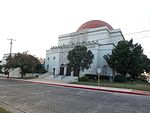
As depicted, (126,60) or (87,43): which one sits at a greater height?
(87,43)

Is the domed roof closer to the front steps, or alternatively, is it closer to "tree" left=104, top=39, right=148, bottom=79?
"tree" left=104, top=39, right=148, bottom=79

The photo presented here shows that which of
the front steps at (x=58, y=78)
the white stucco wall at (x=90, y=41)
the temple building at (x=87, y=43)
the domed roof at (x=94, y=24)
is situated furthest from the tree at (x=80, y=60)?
the domed roof at (x=94, y=24)

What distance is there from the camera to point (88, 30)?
46.8 meters

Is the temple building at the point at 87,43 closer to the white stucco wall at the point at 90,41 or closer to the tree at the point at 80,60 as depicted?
the white stucco wall at the point at 90,41

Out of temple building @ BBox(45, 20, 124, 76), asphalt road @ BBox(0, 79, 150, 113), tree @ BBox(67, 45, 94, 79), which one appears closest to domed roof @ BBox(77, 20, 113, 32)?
temple building @ BBox(45, 20, 124, 76)

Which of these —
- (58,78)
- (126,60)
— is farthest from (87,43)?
(126,60)

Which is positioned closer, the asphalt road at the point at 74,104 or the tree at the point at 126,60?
the asphalt road at the point at 74,104

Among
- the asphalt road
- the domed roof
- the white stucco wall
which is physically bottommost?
the asphalt road

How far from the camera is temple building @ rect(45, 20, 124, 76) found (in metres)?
40.3

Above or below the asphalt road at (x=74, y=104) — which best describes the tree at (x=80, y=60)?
above

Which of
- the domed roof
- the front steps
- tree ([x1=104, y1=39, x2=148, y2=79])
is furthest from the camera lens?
the domed roof

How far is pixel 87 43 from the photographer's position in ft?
139

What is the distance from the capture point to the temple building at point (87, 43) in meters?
40.3

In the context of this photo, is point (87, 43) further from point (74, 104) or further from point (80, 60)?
point (74, 104)
